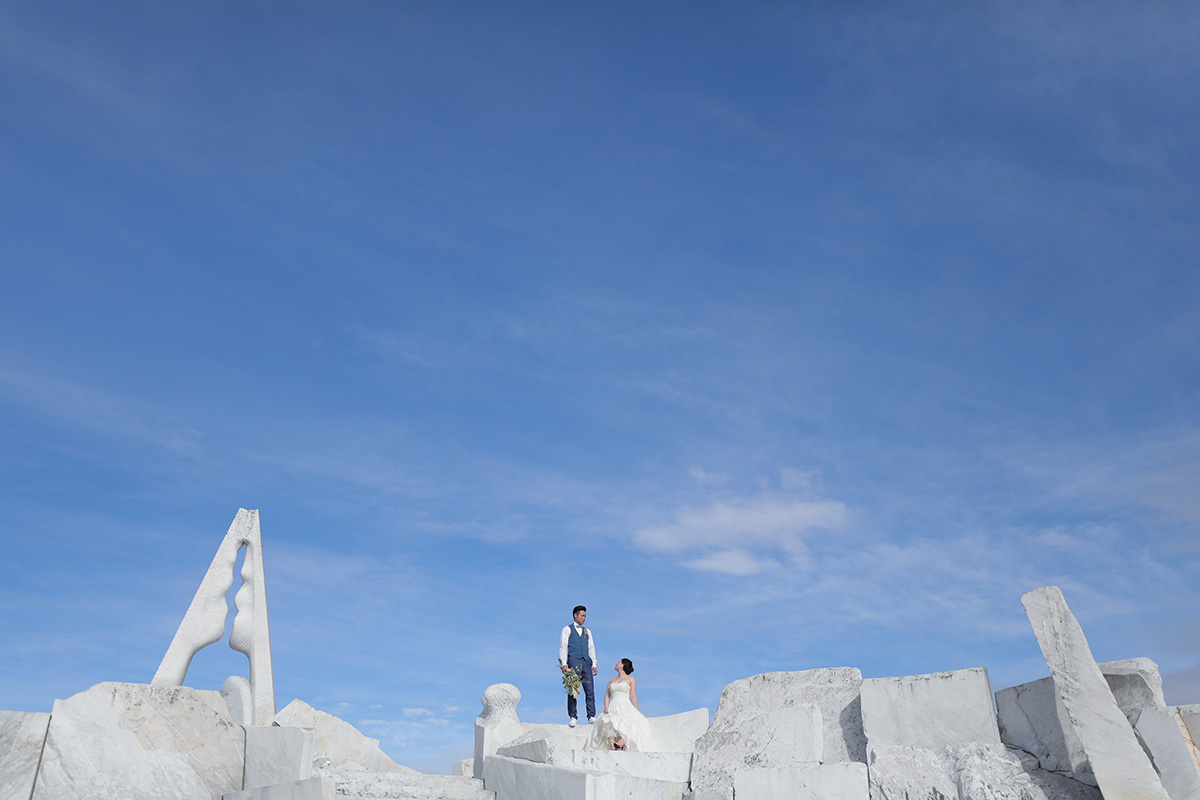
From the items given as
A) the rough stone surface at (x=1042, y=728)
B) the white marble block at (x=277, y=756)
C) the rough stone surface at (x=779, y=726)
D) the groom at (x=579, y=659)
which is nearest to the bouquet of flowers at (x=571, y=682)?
the groom at (x=579, y=659)

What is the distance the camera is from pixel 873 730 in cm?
821

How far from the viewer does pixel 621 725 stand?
9.90 metres

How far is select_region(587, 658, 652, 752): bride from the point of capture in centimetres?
980

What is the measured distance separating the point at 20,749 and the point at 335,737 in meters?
7.44

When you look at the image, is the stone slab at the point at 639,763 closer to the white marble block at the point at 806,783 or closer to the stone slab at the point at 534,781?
the stone slab at the point at 534,781

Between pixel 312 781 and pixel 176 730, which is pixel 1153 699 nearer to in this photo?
pixel 312 781

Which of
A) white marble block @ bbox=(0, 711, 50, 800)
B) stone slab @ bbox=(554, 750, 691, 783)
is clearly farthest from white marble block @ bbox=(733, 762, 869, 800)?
white marble block @ bbox=(0, 711, 50, 800)

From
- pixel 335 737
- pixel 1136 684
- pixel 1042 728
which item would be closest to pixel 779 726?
pixel 1042 728

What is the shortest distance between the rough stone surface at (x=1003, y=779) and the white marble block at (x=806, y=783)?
2.42 feet

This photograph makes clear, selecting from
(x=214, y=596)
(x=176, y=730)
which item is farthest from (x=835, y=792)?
(x=214, y=596)

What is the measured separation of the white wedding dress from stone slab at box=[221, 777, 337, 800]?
3.32 m

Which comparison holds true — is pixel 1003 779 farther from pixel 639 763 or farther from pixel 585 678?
pixel 585 678

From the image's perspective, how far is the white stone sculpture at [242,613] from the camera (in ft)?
37.4

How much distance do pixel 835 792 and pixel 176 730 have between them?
5.76 m
